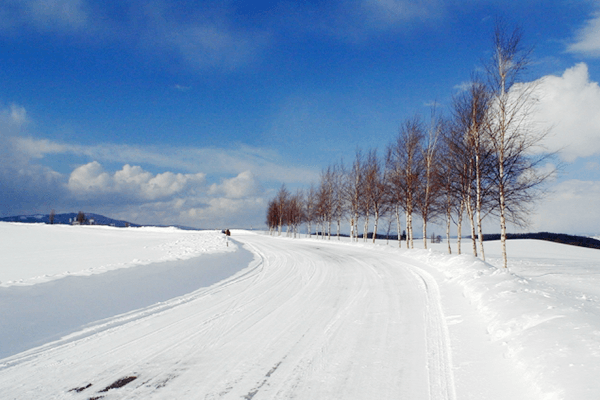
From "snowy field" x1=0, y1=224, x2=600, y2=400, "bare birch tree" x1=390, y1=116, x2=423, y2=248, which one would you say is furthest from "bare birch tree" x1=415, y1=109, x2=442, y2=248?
"snowy field" x1=0, y1=224, x2=600, y2=400

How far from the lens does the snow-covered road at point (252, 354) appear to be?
10.8ft

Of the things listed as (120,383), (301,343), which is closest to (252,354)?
(301,343)

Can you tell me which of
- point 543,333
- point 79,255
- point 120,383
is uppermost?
point 543,333

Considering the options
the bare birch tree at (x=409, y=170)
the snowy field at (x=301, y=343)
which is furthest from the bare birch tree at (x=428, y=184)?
the snowy field at (x=301, y=343)

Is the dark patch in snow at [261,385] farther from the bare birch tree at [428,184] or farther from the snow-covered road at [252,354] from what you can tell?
the bare birch tree at [428,184]

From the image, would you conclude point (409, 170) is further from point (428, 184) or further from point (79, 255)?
point (79, 255)

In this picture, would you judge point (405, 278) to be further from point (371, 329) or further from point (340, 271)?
point (371, 329)

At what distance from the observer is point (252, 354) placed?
4145mm

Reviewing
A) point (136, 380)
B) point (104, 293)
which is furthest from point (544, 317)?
point (104, 293)

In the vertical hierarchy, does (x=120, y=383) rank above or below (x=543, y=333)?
below

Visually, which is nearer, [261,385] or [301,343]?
[261,385]

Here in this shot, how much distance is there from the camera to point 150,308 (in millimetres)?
6672

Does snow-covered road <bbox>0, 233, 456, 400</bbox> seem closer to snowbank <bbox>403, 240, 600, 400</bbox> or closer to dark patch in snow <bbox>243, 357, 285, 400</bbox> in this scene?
dark patch in snow <bbox>243, 357, 285, 400</bbox>

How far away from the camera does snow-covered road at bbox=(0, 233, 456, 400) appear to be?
10.8 feet
